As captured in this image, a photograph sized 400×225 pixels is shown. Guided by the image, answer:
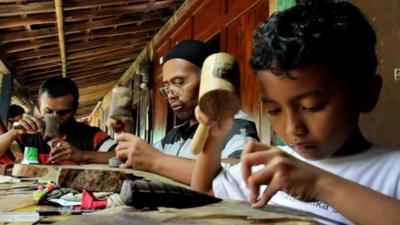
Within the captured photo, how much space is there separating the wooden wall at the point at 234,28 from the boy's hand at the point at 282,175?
1.58 m

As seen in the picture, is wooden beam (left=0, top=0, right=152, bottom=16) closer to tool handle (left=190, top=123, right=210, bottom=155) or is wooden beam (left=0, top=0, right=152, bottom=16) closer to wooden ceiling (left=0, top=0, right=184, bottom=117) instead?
wooden ceiling (left=0, top=0, right=184, bottom=117)

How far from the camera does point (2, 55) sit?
6.14 metres

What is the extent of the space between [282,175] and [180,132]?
1785 mm

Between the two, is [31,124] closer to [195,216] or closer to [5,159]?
[5,159]

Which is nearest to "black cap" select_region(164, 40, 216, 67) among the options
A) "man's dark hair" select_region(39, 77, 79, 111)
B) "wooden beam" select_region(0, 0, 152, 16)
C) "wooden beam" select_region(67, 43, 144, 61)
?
"man's dark hair" select_region(39, 77, 79, 111)

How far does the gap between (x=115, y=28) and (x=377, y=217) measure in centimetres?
607

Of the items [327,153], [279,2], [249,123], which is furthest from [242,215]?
[279,2]

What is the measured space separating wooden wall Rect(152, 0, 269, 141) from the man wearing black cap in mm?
375

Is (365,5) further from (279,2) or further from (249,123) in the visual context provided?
(279,2)

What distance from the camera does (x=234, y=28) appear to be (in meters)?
3.89

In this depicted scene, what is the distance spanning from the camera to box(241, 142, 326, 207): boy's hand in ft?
2.76

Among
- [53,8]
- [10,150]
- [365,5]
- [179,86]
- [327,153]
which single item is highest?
[53,8]

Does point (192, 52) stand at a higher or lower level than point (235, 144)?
higher

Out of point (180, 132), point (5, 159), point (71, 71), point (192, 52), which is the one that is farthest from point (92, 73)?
point (192, 52)
